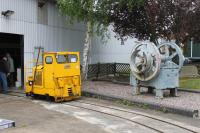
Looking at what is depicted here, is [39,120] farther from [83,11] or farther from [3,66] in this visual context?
[83,11]

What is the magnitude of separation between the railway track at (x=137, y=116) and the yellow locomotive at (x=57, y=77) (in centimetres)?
51

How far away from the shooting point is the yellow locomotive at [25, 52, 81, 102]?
1432 cm

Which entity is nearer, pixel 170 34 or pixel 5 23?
pixel 5 23

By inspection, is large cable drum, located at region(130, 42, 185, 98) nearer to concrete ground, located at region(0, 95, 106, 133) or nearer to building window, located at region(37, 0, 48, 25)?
concrete ground, located at region(0, 95, 106, 133)

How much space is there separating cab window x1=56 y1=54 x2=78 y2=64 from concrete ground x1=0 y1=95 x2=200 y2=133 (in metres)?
1.60

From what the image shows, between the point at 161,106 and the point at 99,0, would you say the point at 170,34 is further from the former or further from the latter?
the point at 161,106

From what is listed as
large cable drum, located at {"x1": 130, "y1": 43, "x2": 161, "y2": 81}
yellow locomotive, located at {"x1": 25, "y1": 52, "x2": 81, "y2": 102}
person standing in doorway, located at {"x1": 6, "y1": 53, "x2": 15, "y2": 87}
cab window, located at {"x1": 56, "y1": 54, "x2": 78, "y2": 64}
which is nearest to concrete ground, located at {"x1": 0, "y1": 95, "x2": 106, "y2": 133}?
yellow locomotive, located at {"x1": 25, "y1": 52, "x2": 81, "y2": 102}

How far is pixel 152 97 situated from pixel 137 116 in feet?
9.66

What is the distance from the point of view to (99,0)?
19688mm

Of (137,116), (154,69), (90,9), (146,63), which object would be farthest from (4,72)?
(137,116)

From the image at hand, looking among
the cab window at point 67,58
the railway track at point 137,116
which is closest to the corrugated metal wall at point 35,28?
the cab window at point 67,58

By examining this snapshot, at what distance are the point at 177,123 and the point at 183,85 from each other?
26.4ft

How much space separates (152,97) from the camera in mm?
14461

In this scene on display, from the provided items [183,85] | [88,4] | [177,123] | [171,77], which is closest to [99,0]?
[88,4]
